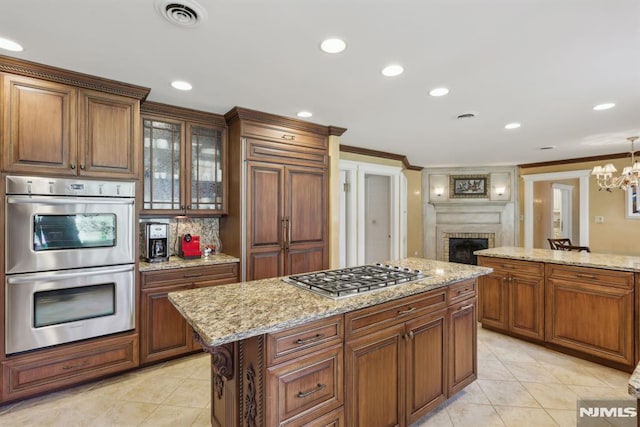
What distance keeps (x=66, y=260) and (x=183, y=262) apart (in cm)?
88

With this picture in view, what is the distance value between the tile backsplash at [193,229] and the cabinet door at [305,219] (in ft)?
2.90

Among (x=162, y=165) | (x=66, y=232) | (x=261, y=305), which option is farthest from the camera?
(x=162, y=165)

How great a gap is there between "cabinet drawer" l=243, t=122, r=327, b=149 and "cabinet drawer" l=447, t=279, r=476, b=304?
2.26 metres

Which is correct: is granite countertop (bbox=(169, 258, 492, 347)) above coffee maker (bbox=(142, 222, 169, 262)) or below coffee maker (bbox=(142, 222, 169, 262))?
below

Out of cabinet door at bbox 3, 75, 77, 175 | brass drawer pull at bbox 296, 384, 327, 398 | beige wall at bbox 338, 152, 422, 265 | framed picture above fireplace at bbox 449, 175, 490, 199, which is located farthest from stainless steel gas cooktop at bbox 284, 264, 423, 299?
framed picture above fireplace at bbox 449, 175, 490, 199

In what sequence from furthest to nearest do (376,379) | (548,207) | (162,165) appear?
1. (548,207)
2. (162,165)
3. (376,379)

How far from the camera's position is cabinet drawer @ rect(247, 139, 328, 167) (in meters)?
3.20

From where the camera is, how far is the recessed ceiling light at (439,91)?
2596 millimetres

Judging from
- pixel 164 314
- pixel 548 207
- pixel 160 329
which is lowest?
pixel 160 329

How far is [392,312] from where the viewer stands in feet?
5.67

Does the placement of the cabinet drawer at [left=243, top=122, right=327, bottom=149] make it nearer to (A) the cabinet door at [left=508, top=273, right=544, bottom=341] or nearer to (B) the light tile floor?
(B) the light tile floor

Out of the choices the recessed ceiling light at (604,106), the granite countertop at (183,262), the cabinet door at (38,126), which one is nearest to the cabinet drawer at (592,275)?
the recessed ceiling light at (604,106)

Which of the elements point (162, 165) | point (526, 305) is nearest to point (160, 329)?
point (162, 165)

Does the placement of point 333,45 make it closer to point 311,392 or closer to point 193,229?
point 311,392
